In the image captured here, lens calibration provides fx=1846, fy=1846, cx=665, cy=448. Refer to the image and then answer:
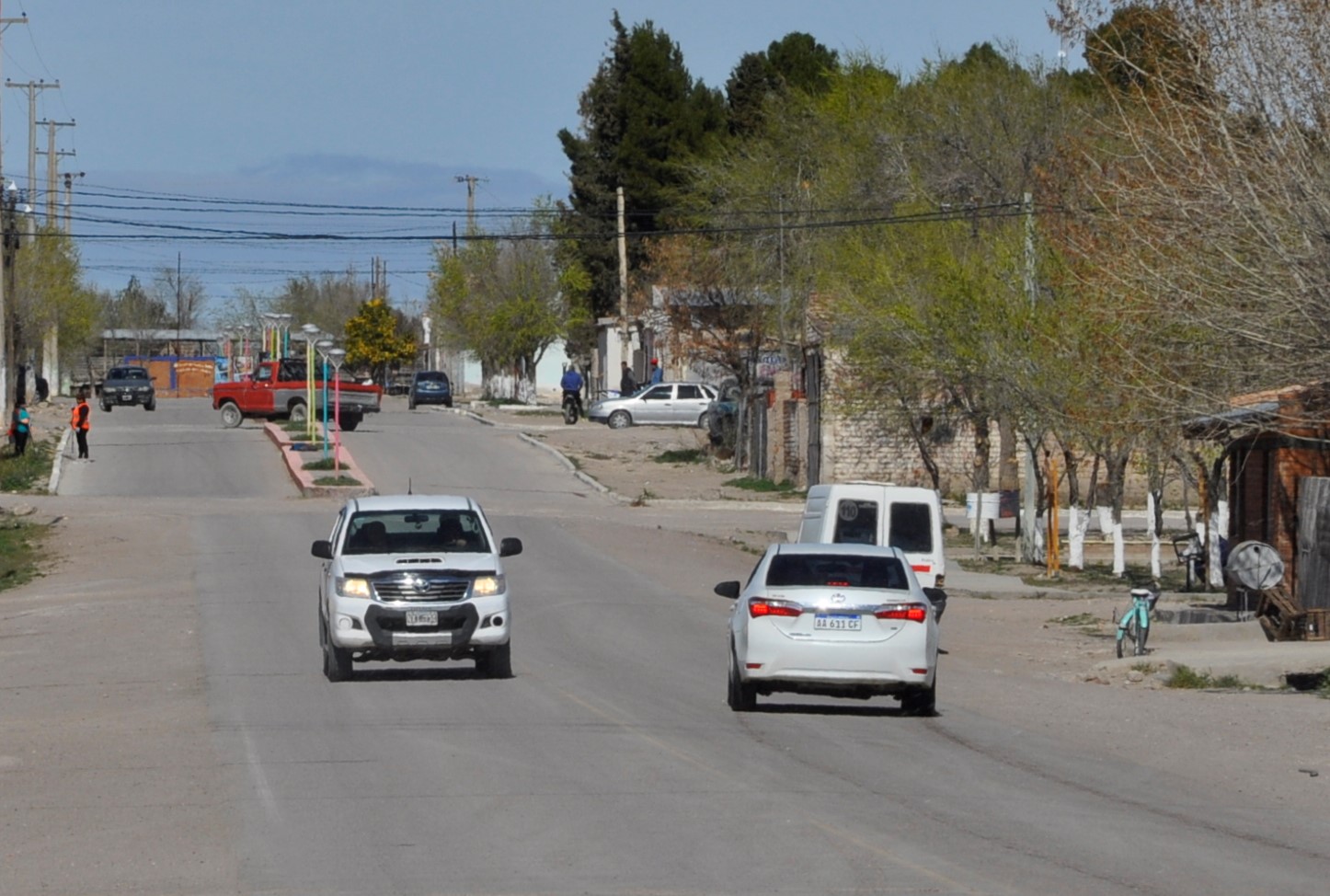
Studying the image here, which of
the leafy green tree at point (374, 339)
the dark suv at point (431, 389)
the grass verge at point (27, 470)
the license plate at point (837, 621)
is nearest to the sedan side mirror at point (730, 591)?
the license plate at point (837, 621)

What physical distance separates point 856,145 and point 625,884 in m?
44.9

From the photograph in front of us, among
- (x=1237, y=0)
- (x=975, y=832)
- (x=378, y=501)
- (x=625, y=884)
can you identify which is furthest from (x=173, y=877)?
(x=1237, y=0)

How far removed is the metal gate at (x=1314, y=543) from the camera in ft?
75.4

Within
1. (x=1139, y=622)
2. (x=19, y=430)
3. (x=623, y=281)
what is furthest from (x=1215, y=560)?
(x=623, y=281)

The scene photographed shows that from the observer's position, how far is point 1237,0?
21.4 metres

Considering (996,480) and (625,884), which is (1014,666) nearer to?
(625,884)

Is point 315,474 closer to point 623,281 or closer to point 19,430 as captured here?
point 19,430

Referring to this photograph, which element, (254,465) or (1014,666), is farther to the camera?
(254,465)

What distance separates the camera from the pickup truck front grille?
17.5m

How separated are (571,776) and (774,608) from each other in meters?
3.65

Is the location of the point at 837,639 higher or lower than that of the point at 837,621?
lower

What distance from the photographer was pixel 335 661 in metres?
17.9

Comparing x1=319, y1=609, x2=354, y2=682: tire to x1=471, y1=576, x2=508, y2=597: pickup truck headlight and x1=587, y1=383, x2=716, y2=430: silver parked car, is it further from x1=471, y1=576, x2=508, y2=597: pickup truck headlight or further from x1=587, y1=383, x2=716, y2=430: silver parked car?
x1=587, y1=383, x2=716, y2=430: silver parked car

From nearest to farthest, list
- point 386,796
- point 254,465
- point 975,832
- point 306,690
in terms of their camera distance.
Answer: point 975,832 → point 386,796 → point 306,690 → point 254,465
